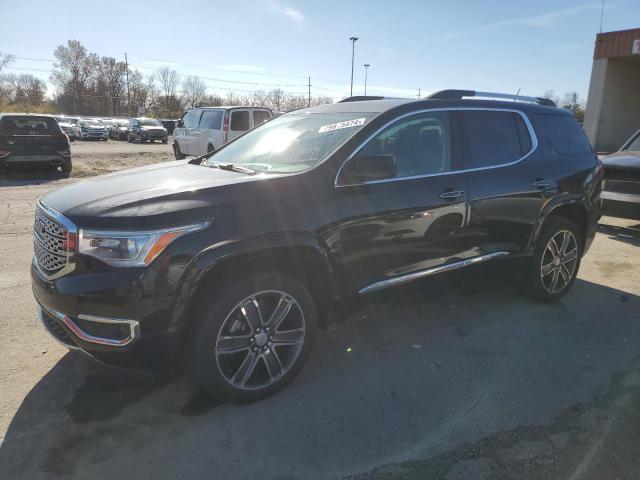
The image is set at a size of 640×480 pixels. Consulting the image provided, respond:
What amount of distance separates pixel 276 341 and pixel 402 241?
113 cm

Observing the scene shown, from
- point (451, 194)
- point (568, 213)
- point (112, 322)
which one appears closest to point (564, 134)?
point (568, 213)

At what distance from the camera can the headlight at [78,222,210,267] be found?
96.7 inches

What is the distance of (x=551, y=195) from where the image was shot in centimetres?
434

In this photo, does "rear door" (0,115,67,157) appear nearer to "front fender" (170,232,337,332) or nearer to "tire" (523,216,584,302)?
"front fender" (170,232,337,332)

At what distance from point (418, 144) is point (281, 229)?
1.43 metres

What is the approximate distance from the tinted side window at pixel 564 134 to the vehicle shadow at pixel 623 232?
3465 mm

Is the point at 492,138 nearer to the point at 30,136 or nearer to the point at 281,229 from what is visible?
the point at 281,229

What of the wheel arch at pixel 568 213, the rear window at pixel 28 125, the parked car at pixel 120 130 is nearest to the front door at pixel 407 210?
the wheel arch at pixel 568 213

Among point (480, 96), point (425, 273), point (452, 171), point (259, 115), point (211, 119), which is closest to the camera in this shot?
point (425, 273)

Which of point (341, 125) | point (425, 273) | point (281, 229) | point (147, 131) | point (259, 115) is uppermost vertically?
point (259, 115)

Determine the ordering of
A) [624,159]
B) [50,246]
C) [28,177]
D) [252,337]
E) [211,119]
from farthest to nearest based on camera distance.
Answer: [211,119] → [28,177] → [624,159] → [252,337] → [50,246]

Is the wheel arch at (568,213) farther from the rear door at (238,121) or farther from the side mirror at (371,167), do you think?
the rear door at (238,121)

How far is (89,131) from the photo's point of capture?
33.8 meters

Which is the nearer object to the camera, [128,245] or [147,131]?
Answer: [128,245]
